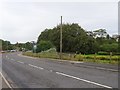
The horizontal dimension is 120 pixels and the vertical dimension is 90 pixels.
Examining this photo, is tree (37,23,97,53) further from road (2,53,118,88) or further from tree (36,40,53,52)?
road (2,53,118,88)

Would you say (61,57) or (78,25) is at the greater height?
(78,25)

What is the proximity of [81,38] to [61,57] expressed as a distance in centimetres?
3356

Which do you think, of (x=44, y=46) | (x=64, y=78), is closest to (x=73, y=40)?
(x=44, y=46)

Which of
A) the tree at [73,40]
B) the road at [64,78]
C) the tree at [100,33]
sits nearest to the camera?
the road at [64,78]

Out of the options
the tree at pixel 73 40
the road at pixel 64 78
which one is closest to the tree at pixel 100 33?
the tree at pixel 73 40

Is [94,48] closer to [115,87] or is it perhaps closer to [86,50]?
[86,50]

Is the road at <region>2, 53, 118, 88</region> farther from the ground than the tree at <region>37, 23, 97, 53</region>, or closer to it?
closer to it

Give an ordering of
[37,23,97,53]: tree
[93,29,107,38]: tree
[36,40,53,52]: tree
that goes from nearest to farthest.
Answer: [37,23,97,53]: tree
[36,40,53,52]: tree
[93,29,107,38]: tree

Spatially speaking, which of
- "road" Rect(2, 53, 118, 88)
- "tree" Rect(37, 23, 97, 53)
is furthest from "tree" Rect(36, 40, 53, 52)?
"road" Rect(2, 53, 118, 88)

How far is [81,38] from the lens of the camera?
287 feet

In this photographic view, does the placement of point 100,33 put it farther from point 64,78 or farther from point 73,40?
point 64,78

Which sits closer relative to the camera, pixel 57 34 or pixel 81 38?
pixel 57 34

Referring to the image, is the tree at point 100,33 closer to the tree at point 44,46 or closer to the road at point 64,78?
the tree at point 44,46

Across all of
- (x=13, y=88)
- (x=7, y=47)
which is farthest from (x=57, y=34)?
(x=7, y=47)
